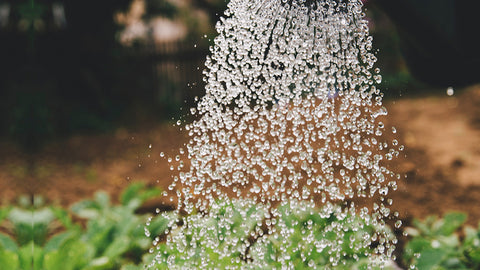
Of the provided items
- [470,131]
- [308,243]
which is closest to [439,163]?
[470,131]

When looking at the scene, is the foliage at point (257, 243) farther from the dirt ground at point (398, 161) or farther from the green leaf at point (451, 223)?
the dirt ground at point (398, 161)

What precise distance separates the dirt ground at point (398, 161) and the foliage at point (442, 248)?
0.81m

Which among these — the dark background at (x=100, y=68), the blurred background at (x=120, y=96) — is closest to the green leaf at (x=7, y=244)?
the blurred background at (x=120, y=96)

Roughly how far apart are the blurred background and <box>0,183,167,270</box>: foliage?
4.31 ft

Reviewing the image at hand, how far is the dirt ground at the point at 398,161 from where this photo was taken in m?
4.14

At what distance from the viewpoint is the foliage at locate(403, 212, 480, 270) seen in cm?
237

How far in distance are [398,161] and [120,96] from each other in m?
3.89

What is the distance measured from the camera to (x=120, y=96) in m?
6.54

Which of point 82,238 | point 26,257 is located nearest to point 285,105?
point 82,238

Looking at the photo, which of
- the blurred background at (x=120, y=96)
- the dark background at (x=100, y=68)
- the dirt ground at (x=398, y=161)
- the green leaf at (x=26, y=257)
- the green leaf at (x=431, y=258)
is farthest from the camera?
the dark background at (x=100, y=68)

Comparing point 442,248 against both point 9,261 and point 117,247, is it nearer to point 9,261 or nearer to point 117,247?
point 117,247

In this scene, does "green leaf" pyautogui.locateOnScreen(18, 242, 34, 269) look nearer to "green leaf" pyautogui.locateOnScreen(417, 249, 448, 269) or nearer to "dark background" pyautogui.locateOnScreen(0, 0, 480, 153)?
"green leaf" pyautogui.locateOnScreen(417, 249, 448, 269)

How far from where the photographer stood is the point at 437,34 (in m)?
1.71

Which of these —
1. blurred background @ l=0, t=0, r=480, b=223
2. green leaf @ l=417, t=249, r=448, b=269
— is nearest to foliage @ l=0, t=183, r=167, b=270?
blurred background @ l=0, t=0, r=480, b=223
